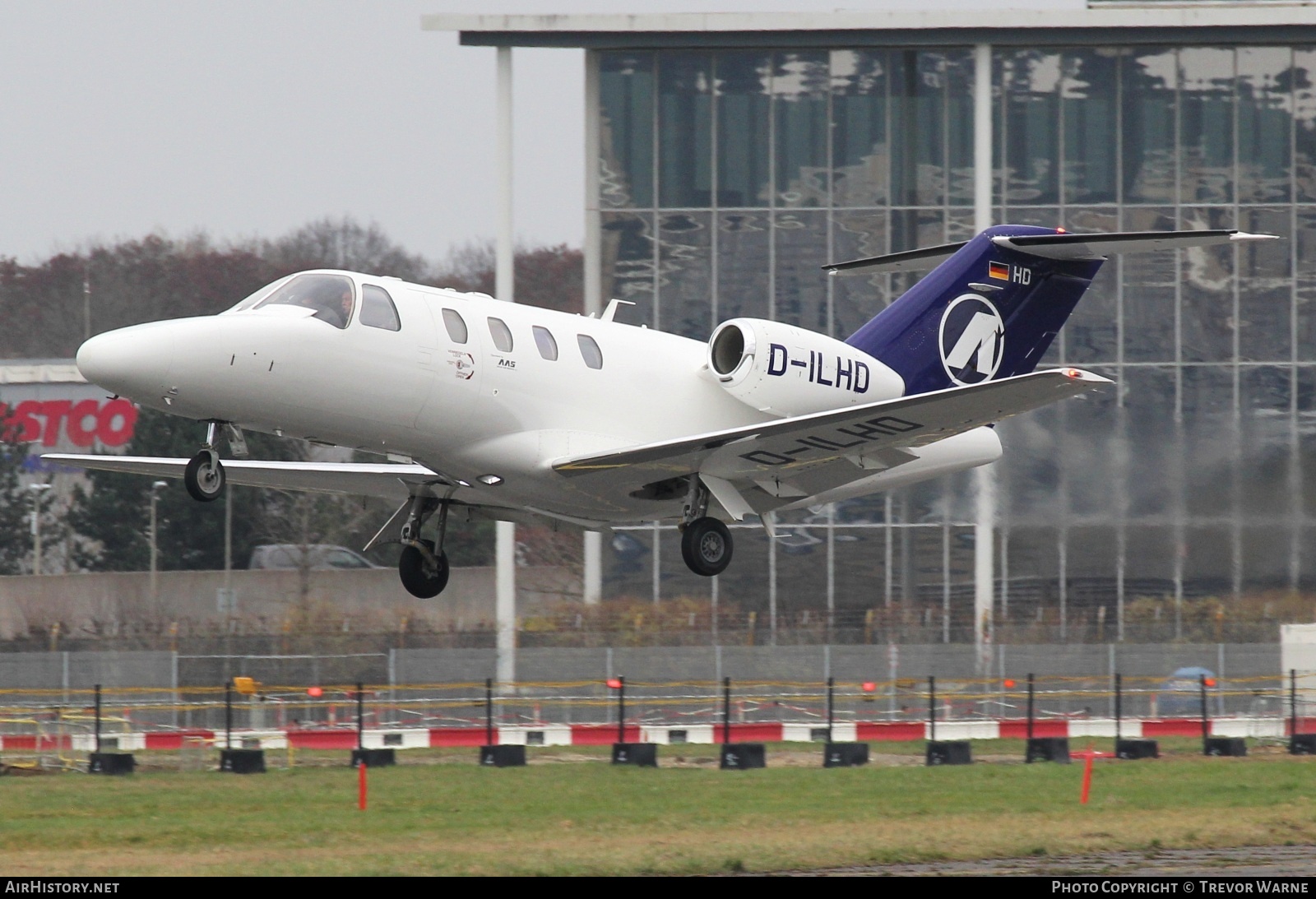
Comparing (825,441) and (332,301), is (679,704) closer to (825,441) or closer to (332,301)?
(825,441)

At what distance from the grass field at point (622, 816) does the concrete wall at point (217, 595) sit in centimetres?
1684

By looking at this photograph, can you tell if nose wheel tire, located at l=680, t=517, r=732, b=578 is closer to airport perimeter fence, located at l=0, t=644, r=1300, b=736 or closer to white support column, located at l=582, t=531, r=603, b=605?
airport perimeter fence, located at l=0, t=644, r=1300, b=736

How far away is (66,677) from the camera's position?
24.4 m

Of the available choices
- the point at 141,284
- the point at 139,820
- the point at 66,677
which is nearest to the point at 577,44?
the point at 66,677

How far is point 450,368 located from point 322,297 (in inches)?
48.9

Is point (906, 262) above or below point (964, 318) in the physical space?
above

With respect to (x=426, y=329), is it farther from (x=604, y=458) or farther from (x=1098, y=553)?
(x=1098, y=553)

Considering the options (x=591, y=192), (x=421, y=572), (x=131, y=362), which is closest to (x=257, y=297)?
(x=131, y=362)

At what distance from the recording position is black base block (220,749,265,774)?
63.2 ft

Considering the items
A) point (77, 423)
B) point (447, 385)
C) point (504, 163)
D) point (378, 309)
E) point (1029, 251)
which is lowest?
point (447, 385)

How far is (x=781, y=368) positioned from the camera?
1656cm

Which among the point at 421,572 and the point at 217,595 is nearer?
the point at 421,572

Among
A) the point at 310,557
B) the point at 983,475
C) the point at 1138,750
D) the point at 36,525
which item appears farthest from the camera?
the point at 310,557

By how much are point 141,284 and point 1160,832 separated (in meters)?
47.1
